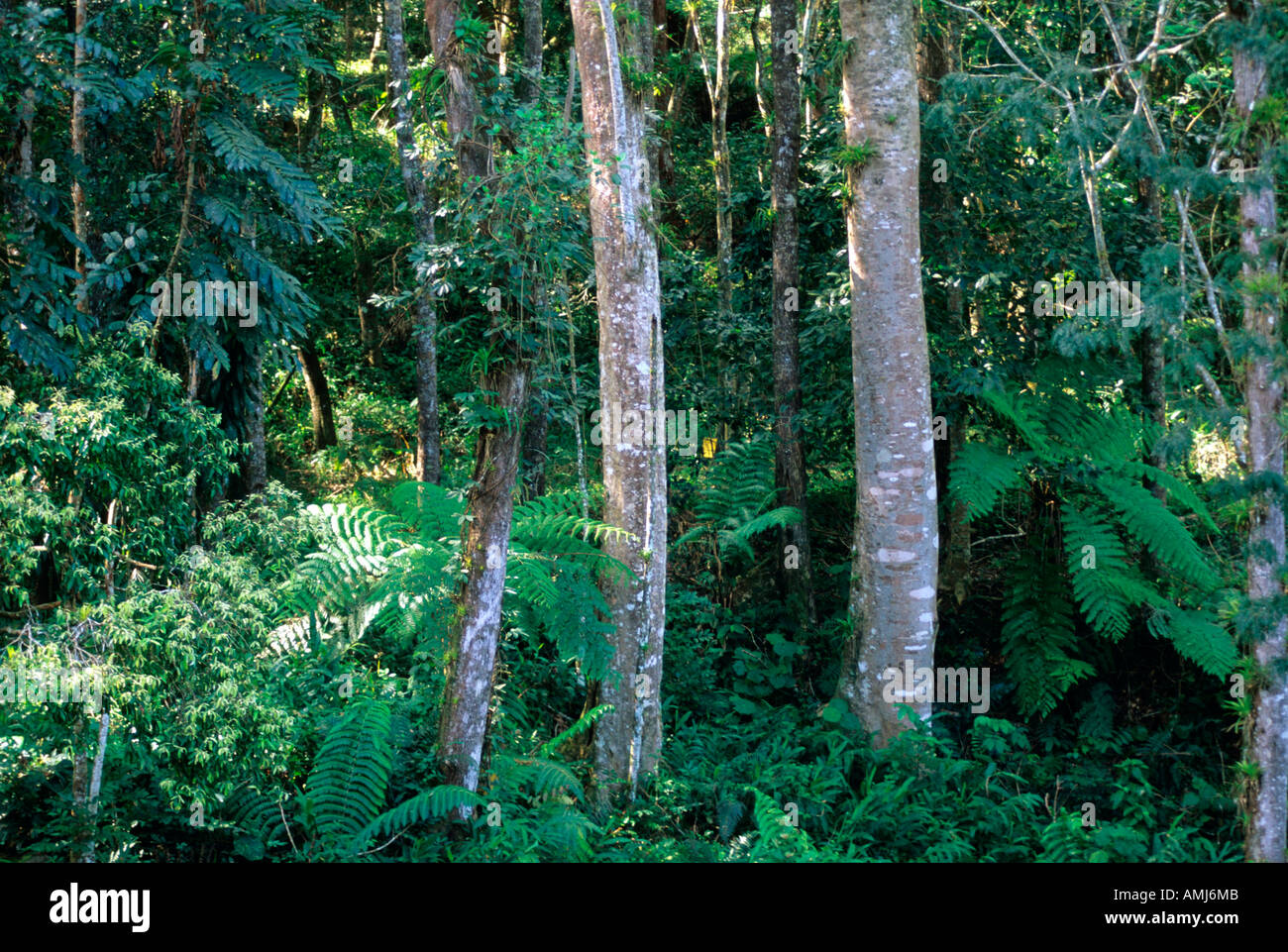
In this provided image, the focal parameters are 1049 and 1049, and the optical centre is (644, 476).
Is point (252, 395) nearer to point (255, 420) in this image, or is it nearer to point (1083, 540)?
point (255, 420)

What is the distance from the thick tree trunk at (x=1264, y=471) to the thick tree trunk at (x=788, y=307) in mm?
4567

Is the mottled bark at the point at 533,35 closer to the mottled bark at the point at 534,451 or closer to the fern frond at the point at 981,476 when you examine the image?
the mottled bark at the point at 534,451

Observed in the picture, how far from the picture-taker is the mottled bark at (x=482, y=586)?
6.30 metres

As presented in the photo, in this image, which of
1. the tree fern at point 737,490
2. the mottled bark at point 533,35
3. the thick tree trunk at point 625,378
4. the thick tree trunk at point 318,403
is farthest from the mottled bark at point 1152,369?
the thick tree trunk at point 318,403

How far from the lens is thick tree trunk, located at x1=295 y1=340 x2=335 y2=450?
1477 cm

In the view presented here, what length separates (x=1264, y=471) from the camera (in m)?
5.31

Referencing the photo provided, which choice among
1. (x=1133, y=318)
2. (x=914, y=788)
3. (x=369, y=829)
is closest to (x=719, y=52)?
(x=1133, y=318)

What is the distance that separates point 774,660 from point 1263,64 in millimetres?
6041

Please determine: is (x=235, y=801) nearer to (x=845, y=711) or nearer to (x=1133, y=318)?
(x=845, y=711)

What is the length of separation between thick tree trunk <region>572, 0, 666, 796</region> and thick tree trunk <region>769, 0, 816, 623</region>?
2676 millimetres

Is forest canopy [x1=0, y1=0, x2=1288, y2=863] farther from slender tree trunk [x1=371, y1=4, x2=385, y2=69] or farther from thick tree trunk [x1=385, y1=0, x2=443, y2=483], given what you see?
slender tree trunk [x1=371, y1=4, x2=385, y2=69]

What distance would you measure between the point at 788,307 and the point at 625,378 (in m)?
3.12

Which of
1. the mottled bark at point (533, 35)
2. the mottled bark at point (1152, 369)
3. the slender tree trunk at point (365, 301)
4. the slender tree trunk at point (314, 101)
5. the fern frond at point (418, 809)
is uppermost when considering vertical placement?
the slender tree trunk at point (314, 101)

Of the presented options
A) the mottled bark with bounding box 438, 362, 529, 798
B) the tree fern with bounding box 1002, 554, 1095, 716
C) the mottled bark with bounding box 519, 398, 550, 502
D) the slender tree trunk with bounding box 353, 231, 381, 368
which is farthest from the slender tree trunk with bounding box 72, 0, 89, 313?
the tree fern with bounding box 1002, 554, 1095, 716
